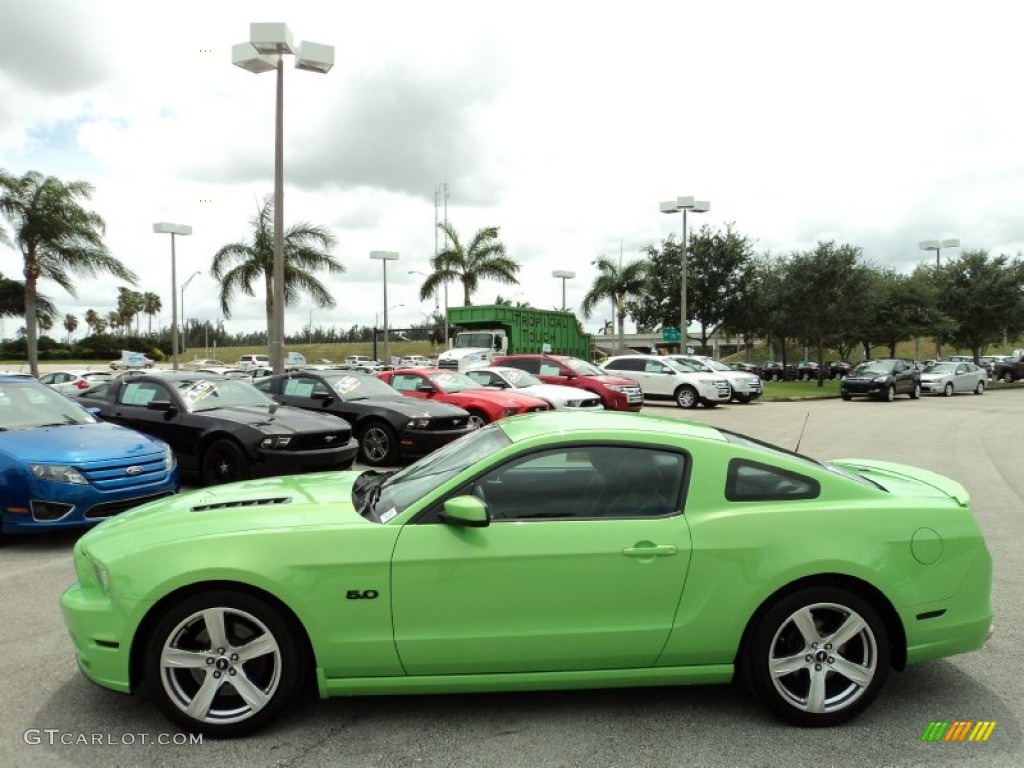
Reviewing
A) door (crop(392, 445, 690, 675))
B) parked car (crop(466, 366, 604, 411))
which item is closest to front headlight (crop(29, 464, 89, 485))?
door (crop(392, 445, 690, 675))

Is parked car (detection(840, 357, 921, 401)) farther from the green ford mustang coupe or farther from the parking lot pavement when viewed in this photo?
the green ford mustang coupe

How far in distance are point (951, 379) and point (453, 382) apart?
26.1m

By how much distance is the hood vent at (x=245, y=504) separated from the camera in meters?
3.67

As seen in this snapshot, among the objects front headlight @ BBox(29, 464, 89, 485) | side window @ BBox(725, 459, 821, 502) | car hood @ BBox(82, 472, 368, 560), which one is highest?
side window @ BBox(725, 459, 821, 502)

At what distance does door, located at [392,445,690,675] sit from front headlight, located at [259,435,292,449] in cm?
596

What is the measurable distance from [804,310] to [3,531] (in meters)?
34.3

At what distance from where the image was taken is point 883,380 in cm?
2769

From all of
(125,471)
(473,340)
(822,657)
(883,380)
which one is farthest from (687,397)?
(822,657)

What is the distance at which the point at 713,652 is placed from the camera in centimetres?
334

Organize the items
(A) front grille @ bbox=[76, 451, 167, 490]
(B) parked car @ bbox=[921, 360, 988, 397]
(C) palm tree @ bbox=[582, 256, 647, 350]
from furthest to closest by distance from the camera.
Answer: (C) palm tree @ bbox=[582, 256, 647, 350] → (B) parked car @ bbox=[921, 360, 988, 397] → (A) front grille @ bbox=[76, 451, 167, 490]

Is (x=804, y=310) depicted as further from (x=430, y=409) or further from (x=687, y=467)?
(x=687, y=467)

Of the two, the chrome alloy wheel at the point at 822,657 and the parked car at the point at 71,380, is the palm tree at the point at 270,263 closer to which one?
the parked car at the point at 71,380

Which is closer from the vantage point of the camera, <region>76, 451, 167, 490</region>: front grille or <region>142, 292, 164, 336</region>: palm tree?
<region>76, 451, 167, 490</region>: front grille

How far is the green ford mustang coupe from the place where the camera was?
10.5ft
